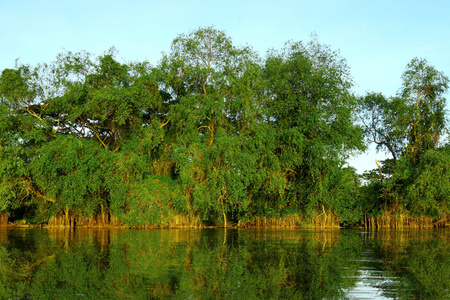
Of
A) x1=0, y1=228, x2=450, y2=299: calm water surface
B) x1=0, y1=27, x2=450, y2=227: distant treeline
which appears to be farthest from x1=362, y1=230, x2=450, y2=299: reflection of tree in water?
x1=0, y1=27, x2=450, y2=227: distant treeline

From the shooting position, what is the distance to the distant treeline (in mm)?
34594

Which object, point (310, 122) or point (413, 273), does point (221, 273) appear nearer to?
point (413, 273)

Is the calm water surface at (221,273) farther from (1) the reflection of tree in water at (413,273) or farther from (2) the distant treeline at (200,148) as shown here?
(2) the distant treeline at (200,148)

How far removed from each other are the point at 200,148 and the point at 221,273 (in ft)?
76.9

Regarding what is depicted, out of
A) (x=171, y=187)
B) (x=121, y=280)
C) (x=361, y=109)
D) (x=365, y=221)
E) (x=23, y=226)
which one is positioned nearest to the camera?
(x=121, y=280)

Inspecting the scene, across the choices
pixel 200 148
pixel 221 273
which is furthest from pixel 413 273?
pixel 200 148

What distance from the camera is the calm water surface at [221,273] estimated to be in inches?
373

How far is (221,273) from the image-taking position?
39.0 ft

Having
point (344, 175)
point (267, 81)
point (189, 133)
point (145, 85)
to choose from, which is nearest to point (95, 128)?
point (145, 85)

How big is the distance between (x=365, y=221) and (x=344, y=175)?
498 cm

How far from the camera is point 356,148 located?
39.1 metres

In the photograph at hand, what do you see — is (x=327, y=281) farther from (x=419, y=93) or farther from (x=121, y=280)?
(x=419, y=93)

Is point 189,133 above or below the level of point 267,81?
below

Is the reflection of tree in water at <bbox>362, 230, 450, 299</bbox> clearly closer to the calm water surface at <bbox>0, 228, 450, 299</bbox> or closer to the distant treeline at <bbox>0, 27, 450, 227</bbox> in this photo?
the calm water surface at <bbox>0, 228, 450, 299</bbox>
